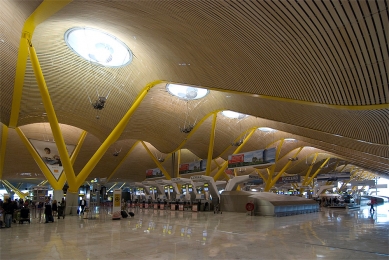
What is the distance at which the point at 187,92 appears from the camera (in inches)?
1171

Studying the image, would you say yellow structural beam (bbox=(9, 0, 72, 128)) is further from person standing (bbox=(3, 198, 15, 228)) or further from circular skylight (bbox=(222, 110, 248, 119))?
circular skylight (bbox=(222, 110, 248, 119))

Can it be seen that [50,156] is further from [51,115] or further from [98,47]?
[98,47]

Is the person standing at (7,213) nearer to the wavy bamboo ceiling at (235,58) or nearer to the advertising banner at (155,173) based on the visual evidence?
the wavy bamboo ceiling at (235,58)

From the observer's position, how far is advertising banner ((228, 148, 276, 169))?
89.0 feet

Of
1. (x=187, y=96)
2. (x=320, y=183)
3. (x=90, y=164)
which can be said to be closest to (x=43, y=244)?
(x=90, y=164)

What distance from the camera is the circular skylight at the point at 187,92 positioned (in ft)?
95.6

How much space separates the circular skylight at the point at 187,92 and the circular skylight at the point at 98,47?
7.87 metres

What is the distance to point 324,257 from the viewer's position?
23.5 feet

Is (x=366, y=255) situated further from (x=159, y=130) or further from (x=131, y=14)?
(x=159, y=130)

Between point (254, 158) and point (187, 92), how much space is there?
9529mm

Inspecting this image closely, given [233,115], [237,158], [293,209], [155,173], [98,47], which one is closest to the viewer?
[98,47]

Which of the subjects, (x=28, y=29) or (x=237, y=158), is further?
(x=237, y=158)

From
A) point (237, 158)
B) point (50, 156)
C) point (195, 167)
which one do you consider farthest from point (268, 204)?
point (50, 156)

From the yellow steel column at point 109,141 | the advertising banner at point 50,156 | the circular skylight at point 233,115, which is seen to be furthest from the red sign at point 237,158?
the advertising banner at point 50,156
